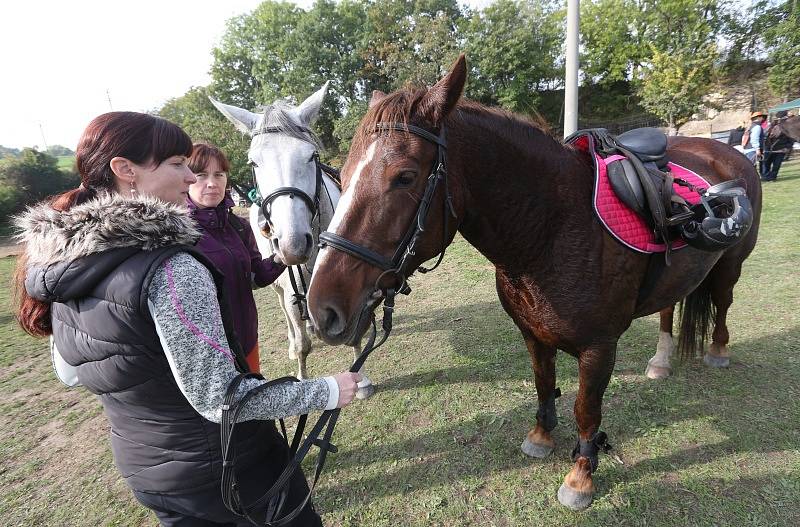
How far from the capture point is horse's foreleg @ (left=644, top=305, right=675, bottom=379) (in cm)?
323

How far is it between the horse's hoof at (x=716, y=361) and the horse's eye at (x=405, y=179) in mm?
3472

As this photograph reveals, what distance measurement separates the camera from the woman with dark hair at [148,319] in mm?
1013

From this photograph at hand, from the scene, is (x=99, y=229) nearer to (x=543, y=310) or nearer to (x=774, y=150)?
(x=543, y=310)

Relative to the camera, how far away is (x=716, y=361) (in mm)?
3289

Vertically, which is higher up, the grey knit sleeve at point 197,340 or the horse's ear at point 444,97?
the horse's ear at point 444,97

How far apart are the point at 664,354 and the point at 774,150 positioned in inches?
496

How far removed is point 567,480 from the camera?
7.34 feet

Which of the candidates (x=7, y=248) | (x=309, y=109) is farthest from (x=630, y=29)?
(x=7, y=248)

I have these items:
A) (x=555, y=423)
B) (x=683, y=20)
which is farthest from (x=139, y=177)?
(x=683, y=20)

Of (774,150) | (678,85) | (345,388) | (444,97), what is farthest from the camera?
(678,85)

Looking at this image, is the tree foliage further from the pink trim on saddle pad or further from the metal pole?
the pink trim on saddle pad

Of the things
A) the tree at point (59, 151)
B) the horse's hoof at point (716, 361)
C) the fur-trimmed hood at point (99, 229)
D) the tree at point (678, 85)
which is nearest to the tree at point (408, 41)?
the tree at point (678, 85)

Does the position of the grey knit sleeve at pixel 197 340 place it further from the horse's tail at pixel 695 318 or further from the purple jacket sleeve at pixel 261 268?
the horse's tail at pixel 695 318

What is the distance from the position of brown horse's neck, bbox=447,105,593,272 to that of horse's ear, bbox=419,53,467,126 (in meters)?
0.11
